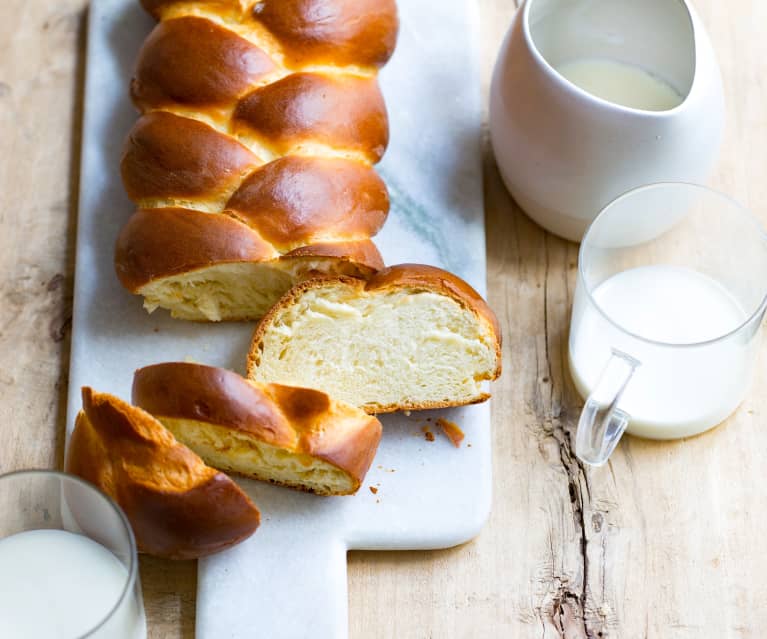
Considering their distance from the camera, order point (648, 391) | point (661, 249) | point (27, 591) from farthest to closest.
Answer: point (661, 249) → point (648, 391) → point (27, 591)

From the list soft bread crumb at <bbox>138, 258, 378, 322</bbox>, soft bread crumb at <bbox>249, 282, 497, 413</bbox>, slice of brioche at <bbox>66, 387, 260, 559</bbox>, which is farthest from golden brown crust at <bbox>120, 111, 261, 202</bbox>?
slice of brioche at <bbox>66, 387, 260, 559</bbox>

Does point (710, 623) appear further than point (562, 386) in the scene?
No

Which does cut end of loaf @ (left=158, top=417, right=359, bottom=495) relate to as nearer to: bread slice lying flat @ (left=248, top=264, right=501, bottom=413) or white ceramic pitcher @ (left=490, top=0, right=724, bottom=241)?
bread slice lying flat @ (left=248, top=264, right=501, bottom=413)

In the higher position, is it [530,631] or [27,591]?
[27,591]

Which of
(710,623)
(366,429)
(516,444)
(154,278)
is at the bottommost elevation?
(710,623)

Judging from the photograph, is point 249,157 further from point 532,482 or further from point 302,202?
A: point 532,482

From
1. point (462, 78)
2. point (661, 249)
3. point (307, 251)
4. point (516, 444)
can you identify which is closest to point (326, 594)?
point (516, 444)

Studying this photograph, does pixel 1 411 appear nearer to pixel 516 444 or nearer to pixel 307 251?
pixel 307 251

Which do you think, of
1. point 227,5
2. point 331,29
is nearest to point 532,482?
point 331,29
